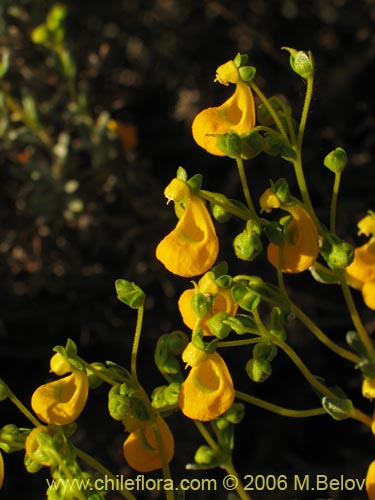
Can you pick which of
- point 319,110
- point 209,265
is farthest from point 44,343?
point 209,265

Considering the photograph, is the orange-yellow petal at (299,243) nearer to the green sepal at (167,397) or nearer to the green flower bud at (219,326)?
the green flower bud at (219,326)

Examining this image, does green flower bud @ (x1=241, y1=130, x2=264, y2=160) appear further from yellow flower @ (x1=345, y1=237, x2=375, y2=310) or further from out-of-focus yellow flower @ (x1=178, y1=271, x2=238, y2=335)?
yellow flower @ (x1=345, y1=237, x2=375, y2=310)

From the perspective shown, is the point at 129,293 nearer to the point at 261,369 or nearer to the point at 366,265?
the point at 261,369

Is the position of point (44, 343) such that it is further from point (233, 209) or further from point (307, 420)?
point (233, 209)

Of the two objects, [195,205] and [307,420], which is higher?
[195,205]

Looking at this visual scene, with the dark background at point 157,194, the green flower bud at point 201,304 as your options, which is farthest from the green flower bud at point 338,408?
the dark background at point 157,194

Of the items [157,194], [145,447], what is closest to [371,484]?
[145,447]

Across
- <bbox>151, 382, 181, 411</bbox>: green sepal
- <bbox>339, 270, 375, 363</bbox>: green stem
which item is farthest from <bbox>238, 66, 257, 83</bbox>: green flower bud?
<bbox>151, 382, 181, 411</bbox>: green sepal
